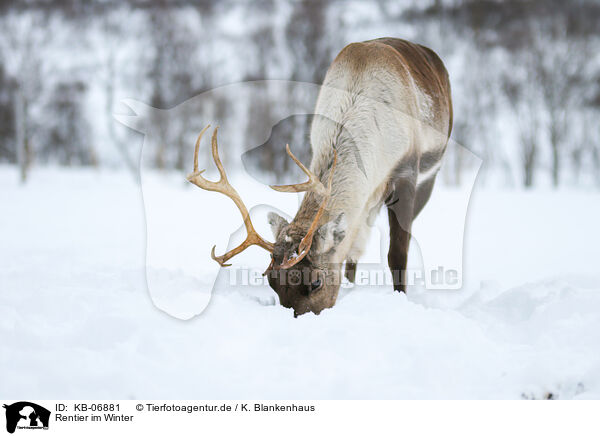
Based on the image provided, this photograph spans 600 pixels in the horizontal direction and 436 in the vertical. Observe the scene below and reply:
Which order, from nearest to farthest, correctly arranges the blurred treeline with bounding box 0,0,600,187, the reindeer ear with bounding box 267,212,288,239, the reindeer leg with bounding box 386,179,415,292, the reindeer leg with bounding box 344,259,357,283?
the reindeer ear with bounding box 267,212,288,239
the reindeer leg with bounding box 386,179,415,292
the reindeer leg with bounding box 344,259,357,283
the blurred treeline with bounding box 0,0,600,187

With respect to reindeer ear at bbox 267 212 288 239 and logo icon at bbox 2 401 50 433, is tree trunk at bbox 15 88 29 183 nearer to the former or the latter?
reindeer ear at bbox 267 212 288 239

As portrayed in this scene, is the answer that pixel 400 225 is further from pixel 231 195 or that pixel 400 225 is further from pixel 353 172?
pixel 231 195

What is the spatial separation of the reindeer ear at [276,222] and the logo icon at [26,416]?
171 cm

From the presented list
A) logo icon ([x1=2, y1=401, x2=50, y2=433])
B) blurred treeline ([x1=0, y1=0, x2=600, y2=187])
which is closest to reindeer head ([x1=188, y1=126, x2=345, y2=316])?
logo icon ([x1=2, y1=401, x2=50, y2=433])

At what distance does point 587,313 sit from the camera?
3.55 metres

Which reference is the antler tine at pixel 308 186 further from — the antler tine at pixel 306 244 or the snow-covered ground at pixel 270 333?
the snow-covered ground at pixel 270 333

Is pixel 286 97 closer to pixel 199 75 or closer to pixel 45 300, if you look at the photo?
pixel 45 300

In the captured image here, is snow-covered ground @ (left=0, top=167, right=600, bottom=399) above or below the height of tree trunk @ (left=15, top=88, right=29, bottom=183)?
below

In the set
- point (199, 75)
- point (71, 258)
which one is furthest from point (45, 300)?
point (199, 75)

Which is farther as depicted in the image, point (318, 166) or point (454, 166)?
point (454, 166)

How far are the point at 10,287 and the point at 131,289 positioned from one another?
911mm

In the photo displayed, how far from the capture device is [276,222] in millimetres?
3576

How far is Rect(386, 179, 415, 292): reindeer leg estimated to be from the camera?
429 centimetres

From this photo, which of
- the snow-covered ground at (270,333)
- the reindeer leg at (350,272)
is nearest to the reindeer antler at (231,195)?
the snow-covered ground at (270,333)
